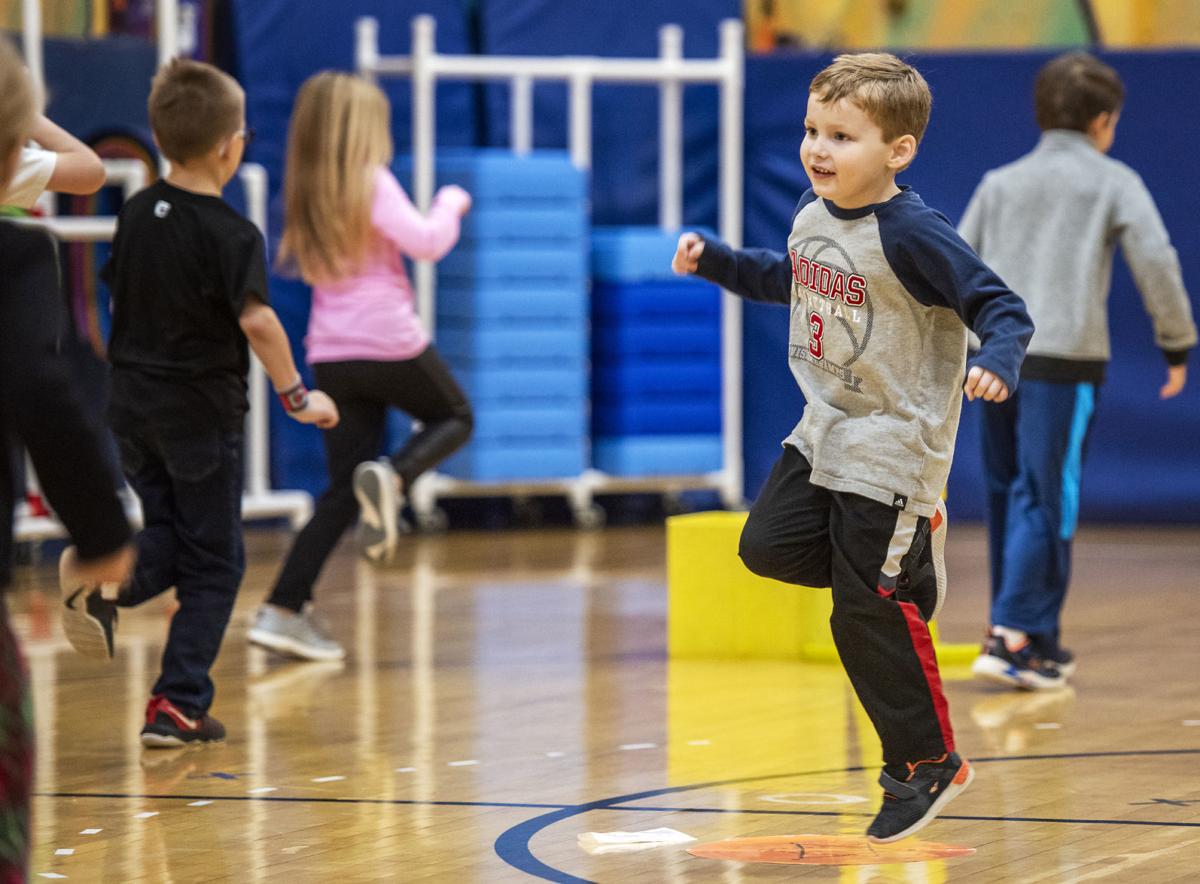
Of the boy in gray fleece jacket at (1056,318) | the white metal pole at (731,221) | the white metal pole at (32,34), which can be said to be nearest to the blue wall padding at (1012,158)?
the white metal pole at (731,221)

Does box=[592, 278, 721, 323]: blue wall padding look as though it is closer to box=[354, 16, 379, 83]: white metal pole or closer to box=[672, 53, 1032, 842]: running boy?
box=[354, 16, 379, 83]: white metal pole

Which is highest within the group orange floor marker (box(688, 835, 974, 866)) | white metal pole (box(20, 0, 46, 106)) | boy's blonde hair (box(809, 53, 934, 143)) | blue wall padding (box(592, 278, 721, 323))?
white metal pole (box(20, 0, 46, 106))

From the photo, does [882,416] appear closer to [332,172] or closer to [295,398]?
[295,398]

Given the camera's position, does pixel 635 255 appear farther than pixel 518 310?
Yes

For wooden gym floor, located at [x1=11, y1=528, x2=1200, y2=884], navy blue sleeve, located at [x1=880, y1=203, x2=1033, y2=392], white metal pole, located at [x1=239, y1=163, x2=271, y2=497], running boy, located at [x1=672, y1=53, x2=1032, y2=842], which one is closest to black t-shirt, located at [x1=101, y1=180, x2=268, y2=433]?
wooden gym floor, located at [x1=11, y1=528, x2=1200, y2=884]

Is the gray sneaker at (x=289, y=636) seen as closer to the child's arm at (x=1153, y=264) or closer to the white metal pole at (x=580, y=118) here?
the child's arm at (x=1153, y=264)

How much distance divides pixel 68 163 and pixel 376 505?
1659 mm

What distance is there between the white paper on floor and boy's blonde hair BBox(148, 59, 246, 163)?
1.71m

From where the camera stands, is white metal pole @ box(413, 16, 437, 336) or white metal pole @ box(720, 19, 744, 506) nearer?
white metal pole @ box(413, 16, 437, 336)

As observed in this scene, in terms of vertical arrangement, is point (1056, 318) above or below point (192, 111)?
below

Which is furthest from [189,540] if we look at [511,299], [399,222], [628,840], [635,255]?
[635,255]

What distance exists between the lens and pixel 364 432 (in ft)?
18.1

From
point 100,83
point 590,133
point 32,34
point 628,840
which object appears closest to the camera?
point 628,840

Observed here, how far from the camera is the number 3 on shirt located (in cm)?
325
